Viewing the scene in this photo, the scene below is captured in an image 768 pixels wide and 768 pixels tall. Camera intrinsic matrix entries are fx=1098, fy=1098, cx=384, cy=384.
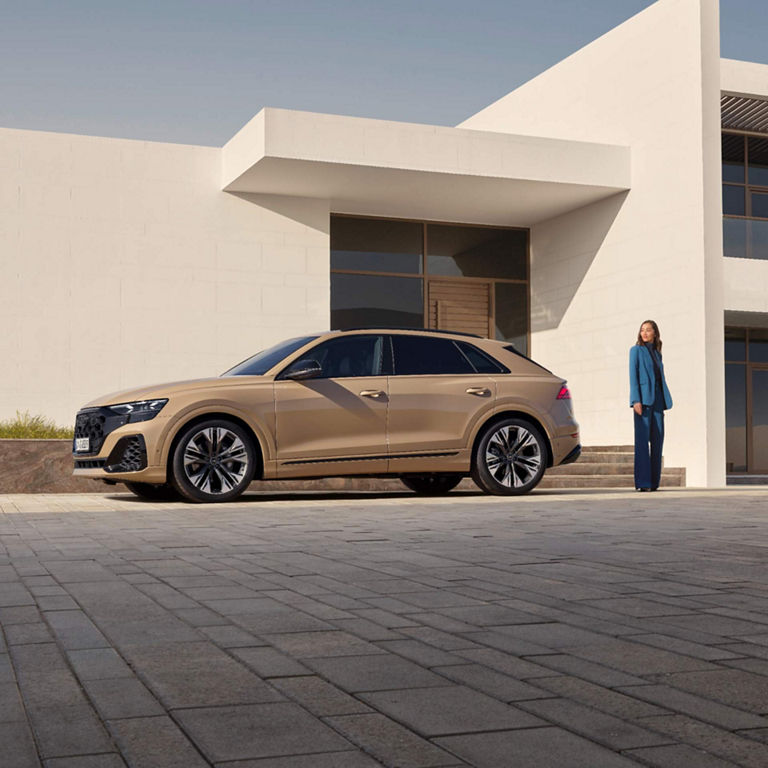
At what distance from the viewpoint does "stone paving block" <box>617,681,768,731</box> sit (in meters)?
2.63

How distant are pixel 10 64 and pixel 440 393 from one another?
1295cm

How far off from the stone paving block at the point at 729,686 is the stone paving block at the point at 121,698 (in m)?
1.41

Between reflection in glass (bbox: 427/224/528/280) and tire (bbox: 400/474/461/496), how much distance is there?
8.13m

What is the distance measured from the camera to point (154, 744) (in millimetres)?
2428

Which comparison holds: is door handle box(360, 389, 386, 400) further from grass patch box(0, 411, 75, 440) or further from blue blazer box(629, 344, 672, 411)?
grass patch box(0, 411, 75, 440)

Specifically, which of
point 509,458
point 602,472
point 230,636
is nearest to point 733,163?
point 602,472

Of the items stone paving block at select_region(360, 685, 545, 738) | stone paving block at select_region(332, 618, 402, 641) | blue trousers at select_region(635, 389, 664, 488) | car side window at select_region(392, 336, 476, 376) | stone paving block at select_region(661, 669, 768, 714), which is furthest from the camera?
blue trousers at select_region(635, 389, 664, 488)

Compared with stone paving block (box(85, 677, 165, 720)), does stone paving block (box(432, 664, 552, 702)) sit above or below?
below

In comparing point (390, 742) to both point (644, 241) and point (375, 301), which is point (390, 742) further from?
point (375, 301)

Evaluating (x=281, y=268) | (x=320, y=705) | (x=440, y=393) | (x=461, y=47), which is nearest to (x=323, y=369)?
(x=440, y=393)

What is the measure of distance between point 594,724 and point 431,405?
342 inches

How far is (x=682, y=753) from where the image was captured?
2.38m

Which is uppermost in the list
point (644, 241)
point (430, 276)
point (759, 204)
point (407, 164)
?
point (759, 204)

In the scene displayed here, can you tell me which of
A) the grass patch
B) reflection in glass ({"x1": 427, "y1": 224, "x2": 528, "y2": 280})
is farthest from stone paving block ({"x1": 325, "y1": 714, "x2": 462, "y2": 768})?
reflection in glass ({"x1": 427, "y1": 224, "x2": 528, "y2": 280})
